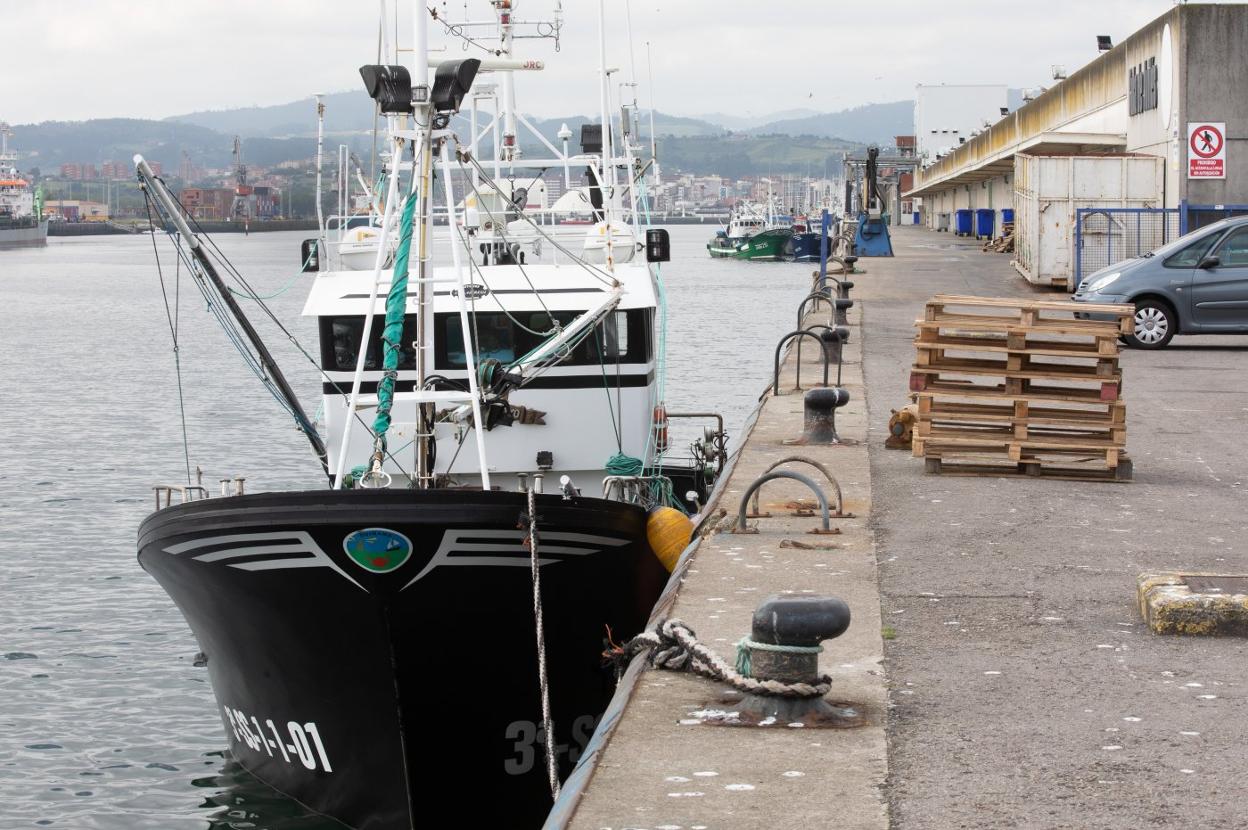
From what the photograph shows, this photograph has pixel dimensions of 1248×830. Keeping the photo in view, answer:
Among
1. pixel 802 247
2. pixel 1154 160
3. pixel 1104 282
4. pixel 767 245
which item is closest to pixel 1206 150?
pixel 1154 160

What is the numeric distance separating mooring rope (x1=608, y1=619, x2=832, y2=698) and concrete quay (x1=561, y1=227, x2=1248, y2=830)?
86 mm

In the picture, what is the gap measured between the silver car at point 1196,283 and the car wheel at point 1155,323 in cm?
1

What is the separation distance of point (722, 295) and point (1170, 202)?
50.6 metres

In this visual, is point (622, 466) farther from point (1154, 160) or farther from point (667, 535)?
point (1154, 160)

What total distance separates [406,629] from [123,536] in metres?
13.0

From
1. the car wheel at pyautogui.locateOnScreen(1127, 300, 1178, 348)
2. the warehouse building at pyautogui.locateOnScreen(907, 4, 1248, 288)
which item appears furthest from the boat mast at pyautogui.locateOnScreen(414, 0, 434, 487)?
the warehouse building at pyautogui.locateOnScreen(907, 4, 1248, 288)

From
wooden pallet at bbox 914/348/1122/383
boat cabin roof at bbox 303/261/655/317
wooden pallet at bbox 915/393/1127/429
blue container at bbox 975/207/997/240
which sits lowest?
wooden pallet at bbox 915/393/1127/429

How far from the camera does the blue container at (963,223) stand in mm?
67500

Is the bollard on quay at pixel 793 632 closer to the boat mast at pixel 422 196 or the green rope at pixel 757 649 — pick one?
the green rope at pixel 757 649

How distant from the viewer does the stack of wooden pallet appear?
1179 centimetres

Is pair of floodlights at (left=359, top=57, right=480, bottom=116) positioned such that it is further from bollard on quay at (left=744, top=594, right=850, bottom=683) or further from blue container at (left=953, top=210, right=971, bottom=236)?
blue container at (left=953, top=210, right=971, bottom=236)

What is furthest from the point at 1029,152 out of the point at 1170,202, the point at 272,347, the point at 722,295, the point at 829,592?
the point at 722,295

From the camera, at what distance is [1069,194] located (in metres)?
29.3

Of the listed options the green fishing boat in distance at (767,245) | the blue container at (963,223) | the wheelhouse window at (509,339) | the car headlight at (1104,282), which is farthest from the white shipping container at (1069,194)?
the green fishing boat in distance at (767,245)
